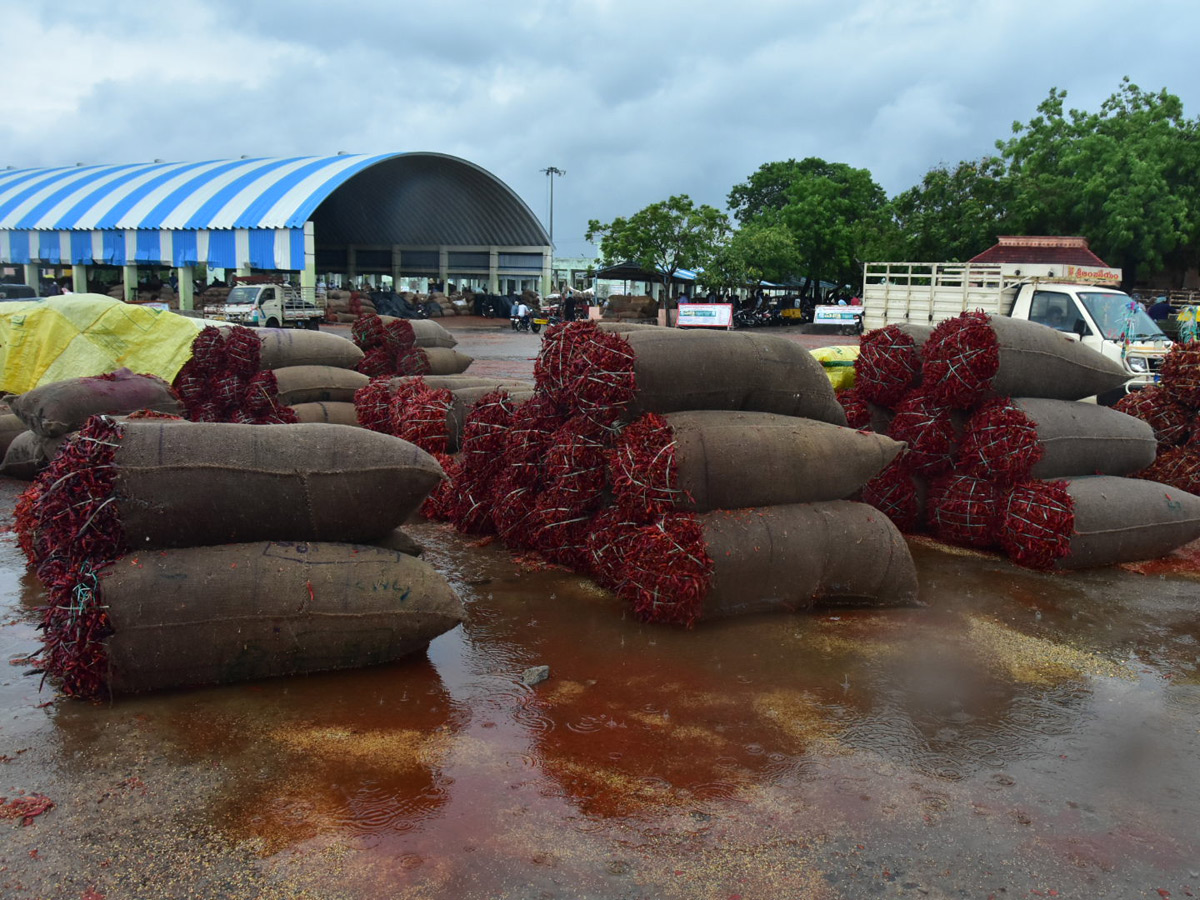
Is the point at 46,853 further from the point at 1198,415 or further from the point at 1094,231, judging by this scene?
the point at 1094,231

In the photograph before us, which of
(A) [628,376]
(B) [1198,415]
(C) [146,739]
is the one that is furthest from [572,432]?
(B) [1198,415]

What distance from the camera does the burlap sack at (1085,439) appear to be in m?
6.35

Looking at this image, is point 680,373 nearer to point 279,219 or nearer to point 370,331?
point 370,331

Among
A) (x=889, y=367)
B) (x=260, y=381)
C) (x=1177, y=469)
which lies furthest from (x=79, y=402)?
(x=1177, y=469)

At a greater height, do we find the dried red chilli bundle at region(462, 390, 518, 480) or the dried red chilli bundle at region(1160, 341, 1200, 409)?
the dried red chilli bundle at region(1160, 341, 1200, 409)

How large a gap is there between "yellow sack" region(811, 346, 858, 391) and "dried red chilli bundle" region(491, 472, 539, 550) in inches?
147

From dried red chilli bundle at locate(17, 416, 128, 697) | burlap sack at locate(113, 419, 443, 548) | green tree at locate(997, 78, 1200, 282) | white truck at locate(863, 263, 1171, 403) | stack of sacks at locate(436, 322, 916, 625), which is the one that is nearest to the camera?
dried red chilli bundle at locate(17, 416, 128, 697)

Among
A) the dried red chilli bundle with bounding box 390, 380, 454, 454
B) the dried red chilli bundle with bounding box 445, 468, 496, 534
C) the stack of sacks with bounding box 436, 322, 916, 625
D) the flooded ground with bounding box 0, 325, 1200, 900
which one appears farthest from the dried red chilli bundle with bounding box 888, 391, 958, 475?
the dried red chilli bundle with bounding box 390, 380, 454, 454

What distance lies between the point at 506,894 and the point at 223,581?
1.94m

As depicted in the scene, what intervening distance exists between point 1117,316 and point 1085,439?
629cm

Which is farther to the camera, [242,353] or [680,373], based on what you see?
[242,353]

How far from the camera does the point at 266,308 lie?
31.1 metres

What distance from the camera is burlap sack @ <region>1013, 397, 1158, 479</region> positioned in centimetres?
635

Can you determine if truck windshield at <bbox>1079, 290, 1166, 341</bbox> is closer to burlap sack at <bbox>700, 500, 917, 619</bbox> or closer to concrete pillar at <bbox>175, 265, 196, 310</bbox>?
burlap sack at <bbox>700, 500, 917, 619</bbox>
